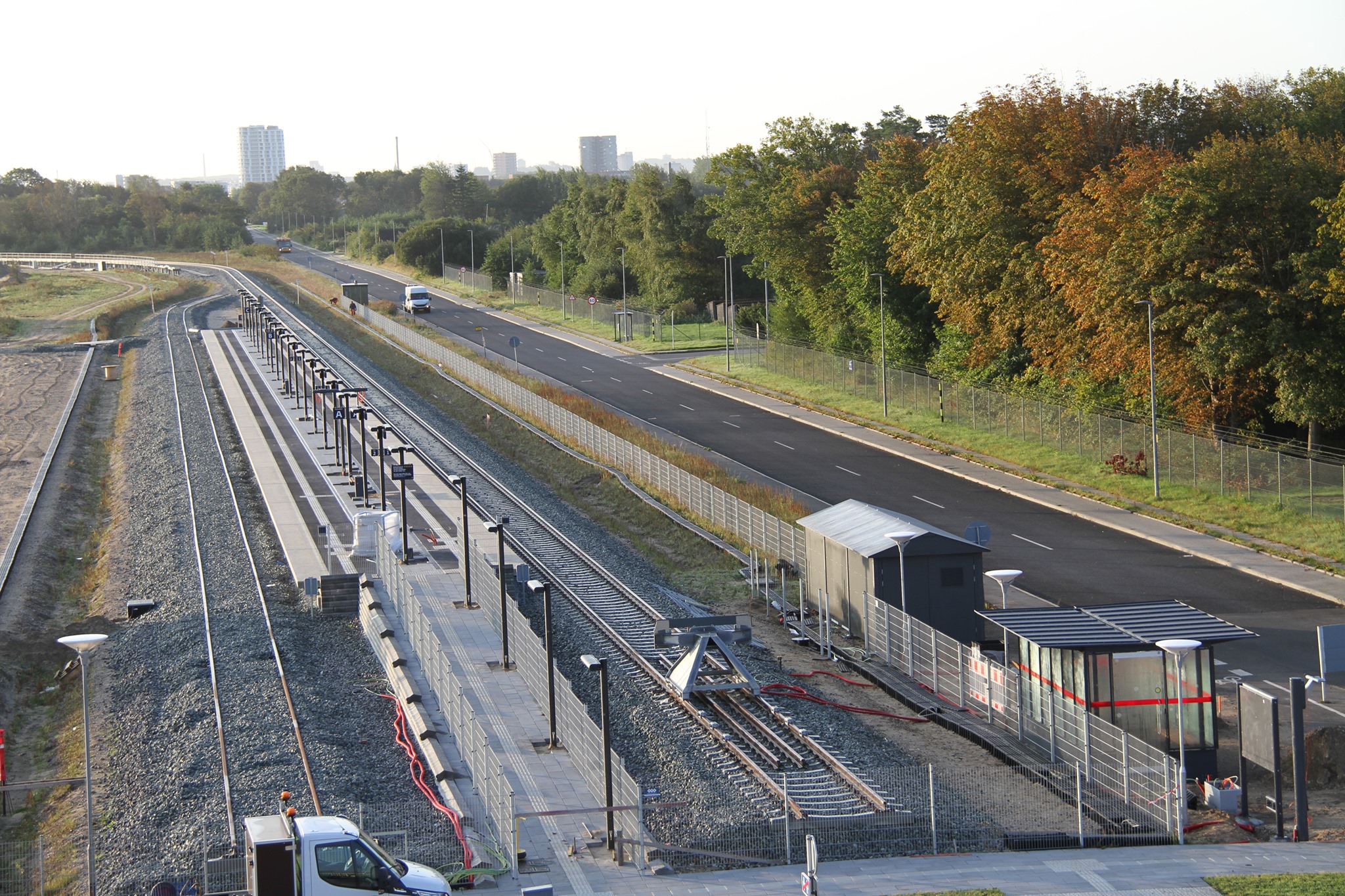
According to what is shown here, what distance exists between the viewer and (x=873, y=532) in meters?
27.1

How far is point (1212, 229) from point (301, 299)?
90.2 meters

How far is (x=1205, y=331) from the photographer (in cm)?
3816

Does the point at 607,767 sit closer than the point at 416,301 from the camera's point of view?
Yes

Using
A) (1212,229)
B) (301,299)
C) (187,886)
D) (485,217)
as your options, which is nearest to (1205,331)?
(1212,229)

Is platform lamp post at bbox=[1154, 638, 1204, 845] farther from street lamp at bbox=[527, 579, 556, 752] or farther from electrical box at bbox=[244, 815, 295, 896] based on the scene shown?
electrical box at bbox=[244, 815, 295, 896]

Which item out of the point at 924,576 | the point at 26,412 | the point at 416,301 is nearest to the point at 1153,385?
the point at 924,576

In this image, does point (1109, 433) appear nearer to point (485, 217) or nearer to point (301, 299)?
point (301, 299)

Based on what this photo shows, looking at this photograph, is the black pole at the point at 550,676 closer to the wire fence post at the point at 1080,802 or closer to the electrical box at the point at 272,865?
the electrical box at the point at 272,865

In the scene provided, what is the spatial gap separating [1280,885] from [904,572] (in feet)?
38.3

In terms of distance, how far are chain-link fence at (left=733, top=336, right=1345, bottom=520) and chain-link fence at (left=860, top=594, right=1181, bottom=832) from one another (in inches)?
656

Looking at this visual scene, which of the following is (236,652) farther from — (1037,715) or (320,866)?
(1037,715)

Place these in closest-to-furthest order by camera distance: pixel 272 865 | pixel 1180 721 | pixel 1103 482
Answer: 1. pixel 272 865
2. pixel 1180 721
3. pixel 1103 482

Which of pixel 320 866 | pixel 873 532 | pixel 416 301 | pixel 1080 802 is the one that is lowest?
pixel 1080 802

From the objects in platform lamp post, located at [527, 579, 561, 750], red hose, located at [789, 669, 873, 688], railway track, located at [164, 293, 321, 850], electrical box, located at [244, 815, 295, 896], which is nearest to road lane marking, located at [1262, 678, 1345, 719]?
red hose, located at [789, 669, 873, 688]
